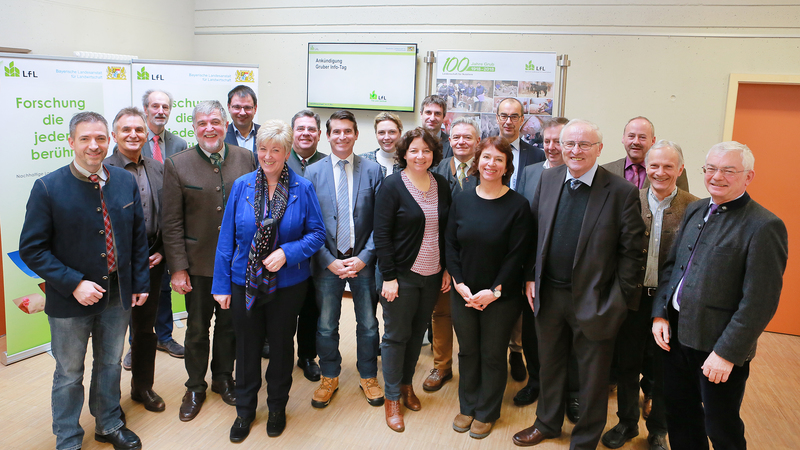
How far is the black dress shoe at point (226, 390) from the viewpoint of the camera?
118 inches

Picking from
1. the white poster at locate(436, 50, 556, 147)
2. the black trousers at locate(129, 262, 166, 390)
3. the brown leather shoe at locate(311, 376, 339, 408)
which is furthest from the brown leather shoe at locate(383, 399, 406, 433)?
the white poster at locate(436, 50, 556, 147)

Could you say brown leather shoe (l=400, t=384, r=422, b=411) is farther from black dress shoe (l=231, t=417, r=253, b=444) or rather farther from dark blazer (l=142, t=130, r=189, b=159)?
dark blazer (l=142, t=130, r=189, b=159)

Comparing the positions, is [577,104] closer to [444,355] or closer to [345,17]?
[345,17]

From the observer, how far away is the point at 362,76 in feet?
16.6

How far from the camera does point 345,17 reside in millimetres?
5113

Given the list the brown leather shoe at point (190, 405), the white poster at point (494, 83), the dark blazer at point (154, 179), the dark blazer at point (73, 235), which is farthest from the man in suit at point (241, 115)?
the white poster at point (494, 83)

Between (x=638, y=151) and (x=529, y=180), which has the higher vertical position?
(x=638, y=151)

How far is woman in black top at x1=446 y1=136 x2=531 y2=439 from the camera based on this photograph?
2543mm

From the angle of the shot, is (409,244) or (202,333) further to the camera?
(202,333)

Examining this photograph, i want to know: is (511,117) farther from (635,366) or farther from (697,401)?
(697,401)

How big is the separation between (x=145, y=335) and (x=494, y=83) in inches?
144

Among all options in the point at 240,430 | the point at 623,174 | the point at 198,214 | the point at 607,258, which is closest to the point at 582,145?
the point at 607,258

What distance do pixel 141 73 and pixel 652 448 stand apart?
457cm

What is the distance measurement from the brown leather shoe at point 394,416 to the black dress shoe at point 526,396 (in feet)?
2.53
